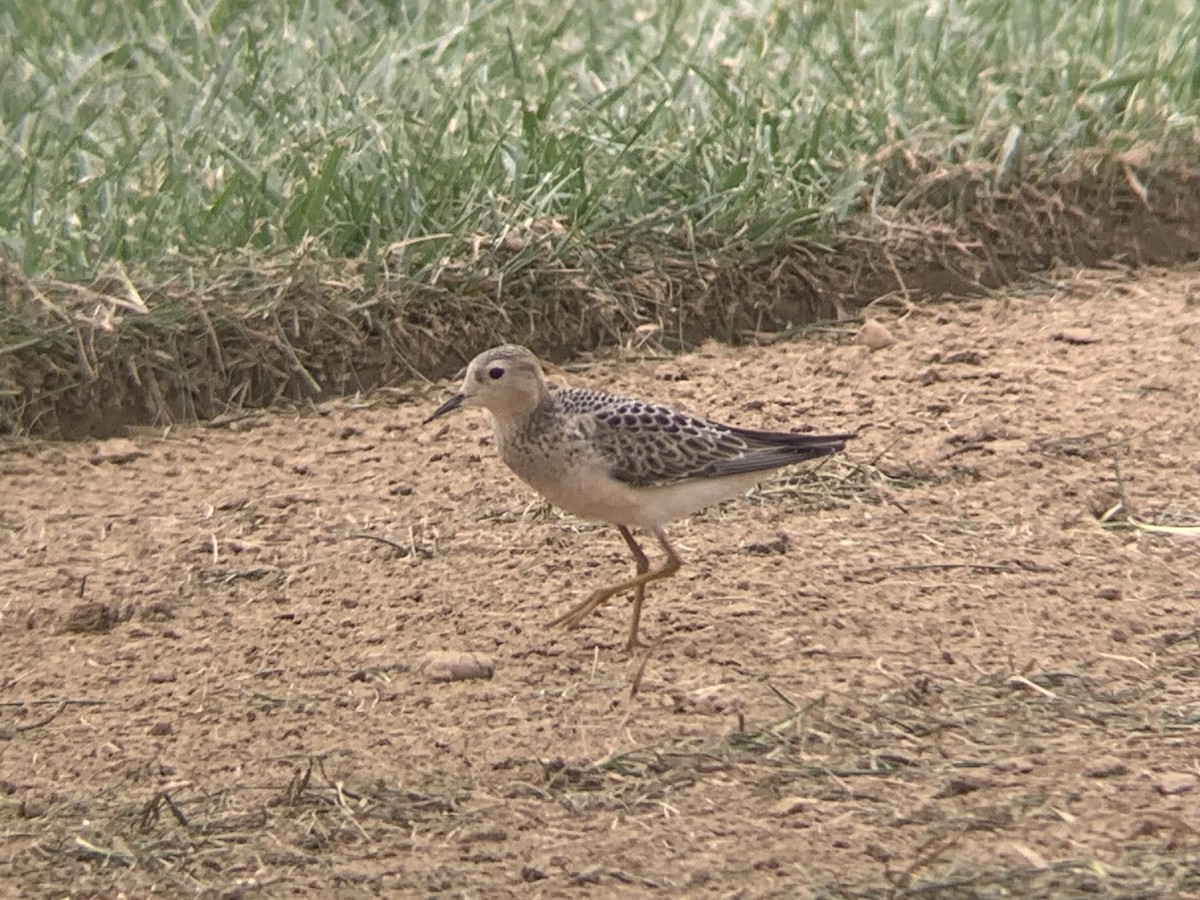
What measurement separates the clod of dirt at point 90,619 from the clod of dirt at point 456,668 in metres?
0.80

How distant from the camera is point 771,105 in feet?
22.7

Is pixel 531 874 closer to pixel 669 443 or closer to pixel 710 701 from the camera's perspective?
pixel 710 701

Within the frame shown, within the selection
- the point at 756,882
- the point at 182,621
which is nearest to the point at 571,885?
the point at 756,882

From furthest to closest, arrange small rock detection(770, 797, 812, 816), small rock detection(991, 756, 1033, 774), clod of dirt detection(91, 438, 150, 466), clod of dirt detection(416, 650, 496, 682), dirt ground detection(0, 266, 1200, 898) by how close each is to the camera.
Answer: clod of dirt detection(91, 438, 150, 466), clod of dirt detection(416, 650, 496, 682), small rock detection(991, 756, 1033, 774), small rock detection(770, 797, 812, 816), dirt ground detection(0, 266, 1200, 898)

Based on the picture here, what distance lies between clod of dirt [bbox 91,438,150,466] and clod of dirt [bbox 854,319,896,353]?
→ 214 cm

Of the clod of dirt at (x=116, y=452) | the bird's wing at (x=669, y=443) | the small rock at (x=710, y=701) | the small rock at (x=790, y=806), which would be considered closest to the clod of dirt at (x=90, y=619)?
Answer: the clod of dirt at (x=116, y=452)

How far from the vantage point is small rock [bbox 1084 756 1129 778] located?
3893 mm

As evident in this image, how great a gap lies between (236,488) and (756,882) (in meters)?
2.44

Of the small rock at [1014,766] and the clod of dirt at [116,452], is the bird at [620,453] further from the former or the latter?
the clod of dirt at [116,452]

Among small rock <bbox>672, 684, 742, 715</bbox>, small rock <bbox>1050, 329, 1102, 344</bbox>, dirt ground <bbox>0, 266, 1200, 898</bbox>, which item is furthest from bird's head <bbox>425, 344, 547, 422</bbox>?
small rock <bbox>1050, 329, 1102, 344</bbox>

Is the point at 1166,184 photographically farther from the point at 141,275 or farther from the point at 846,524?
the point at 141,275

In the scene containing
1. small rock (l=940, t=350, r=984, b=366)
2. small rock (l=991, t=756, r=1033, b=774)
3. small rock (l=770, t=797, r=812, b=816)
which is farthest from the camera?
small rock (l=940, t=350, r=984, b=366)

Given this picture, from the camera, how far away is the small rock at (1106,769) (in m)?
3.89

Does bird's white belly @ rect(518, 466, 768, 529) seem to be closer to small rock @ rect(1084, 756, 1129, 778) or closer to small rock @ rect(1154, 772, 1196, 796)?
small rock @ rect(1084, 756, 1129, 778)
